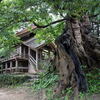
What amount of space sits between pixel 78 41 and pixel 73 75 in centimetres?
212

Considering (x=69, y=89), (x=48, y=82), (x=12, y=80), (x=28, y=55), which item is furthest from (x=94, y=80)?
(x=28, y=55)

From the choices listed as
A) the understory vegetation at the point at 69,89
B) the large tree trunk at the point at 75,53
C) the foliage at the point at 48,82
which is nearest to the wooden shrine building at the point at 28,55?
the foliage at the point at 48,82

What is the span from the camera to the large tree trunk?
7016mm

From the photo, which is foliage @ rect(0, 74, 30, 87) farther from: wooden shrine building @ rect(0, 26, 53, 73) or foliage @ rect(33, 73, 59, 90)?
wooden shrine building @ rect(0, 26, 53, 73)

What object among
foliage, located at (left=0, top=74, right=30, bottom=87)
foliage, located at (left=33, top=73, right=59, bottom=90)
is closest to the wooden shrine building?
foliage, located at (left=0, top=74, right=30, bottom=87)

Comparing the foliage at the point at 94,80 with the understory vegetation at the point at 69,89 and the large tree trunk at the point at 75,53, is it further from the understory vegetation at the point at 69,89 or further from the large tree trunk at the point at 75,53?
the large tree trunk at the point at 75,53

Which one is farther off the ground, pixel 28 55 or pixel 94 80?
pixel 28 55

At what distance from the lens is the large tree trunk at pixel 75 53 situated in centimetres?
702

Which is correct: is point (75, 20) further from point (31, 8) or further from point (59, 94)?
point (59, 94)

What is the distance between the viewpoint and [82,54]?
27.8 ft

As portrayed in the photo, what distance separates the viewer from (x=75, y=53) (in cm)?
756

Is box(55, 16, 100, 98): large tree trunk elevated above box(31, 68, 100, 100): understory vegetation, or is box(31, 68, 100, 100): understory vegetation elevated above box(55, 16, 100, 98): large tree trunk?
box(55, 16, 100, 98): large tree trunk

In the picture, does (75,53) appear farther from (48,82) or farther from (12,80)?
(12,80)

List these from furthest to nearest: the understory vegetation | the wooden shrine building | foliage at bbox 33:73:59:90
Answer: the wooden shrine building < foliage at bbox 33:73:59:90 < the understory vegetation
